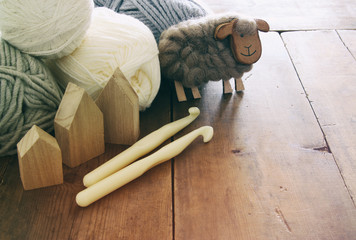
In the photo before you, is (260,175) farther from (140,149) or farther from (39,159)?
(39,159)

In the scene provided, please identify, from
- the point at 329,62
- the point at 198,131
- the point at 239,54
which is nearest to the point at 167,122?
the point at 198,131

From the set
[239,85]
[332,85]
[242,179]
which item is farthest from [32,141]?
[332,85]

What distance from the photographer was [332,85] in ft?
2.87

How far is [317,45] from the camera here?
100 cm

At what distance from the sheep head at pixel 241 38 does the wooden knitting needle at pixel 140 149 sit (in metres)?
0.13

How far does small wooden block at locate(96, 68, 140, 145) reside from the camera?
0.63m

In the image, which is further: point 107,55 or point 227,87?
point 227,87

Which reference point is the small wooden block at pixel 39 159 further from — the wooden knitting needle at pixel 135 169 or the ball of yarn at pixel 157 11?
the ball of yarn at pixel 157 11

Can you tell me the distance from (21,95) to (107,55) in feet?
0.51

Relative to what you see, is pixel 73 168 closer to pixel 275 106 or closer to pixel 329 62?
pixel 275 106

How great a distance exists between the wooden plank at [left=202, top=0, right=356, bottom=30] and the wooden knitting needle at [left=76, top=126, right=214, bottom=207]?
20.2 inches

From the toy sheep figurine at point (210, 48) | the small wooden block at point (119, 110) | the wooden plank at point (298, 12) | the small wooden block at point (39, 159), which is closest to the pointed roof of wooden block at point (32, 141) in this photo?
the small wooden block at point (39, 159)

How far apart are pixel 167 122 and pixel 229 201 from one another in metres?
0.21

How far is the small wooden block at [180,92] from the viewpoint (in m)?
0.80
